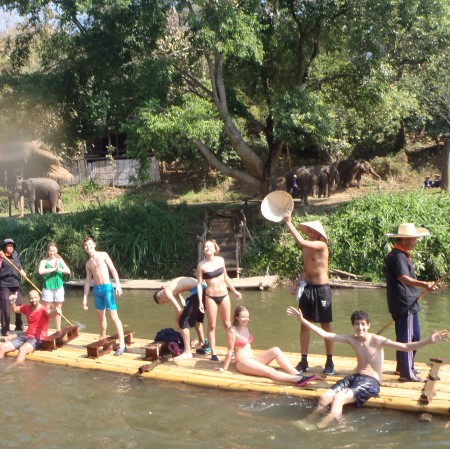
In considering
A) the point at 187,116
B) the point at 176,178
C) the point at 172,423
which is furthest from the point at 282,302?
the point at 176,178

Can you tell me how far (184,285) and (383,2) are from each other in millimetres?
10676

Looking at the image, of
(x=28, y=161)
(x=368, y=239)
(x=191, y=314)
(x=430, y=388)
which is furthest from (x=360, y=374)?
(x=28, y=161)

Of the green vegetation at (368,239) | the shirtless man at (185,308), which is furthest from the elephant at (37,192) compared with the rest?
the shirtless man at (185,308)

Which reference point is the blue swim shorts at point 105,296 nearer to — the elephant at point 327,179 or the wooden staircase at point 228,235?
the wooden staircase at point 228,235

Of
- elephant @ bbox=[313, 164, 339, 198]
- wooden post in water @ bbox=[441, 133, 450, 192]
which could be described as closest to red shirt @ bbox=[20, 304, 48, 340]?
elephant @ bbox=[313, 164, 339, 198]

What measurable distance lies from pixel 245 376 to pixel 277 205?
218 centimetres

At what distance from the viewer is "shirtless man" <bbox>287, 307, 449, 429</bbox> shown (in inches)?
267

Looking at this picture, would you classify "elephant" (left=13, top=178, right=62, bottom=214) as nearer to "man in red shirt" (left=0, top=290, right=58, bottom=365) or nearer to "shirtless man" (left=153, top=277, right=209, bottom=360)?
"man in red shirt" (left=0, top=290, right=58, bottom=365)

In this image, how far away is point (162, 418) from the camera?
23.8 feet

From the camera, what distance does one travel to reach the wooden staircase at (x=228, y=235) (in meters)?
17.1

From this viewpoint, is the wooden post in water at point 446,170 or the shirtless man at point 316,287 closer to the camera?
the shirtless man at point 316,287

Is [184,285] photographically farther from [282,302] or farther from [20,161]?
[20,161]

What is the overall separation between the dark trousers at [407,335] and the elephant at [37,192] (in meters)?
16.5

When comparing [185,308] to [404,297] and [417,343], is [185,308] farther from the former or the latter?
[417,343]
